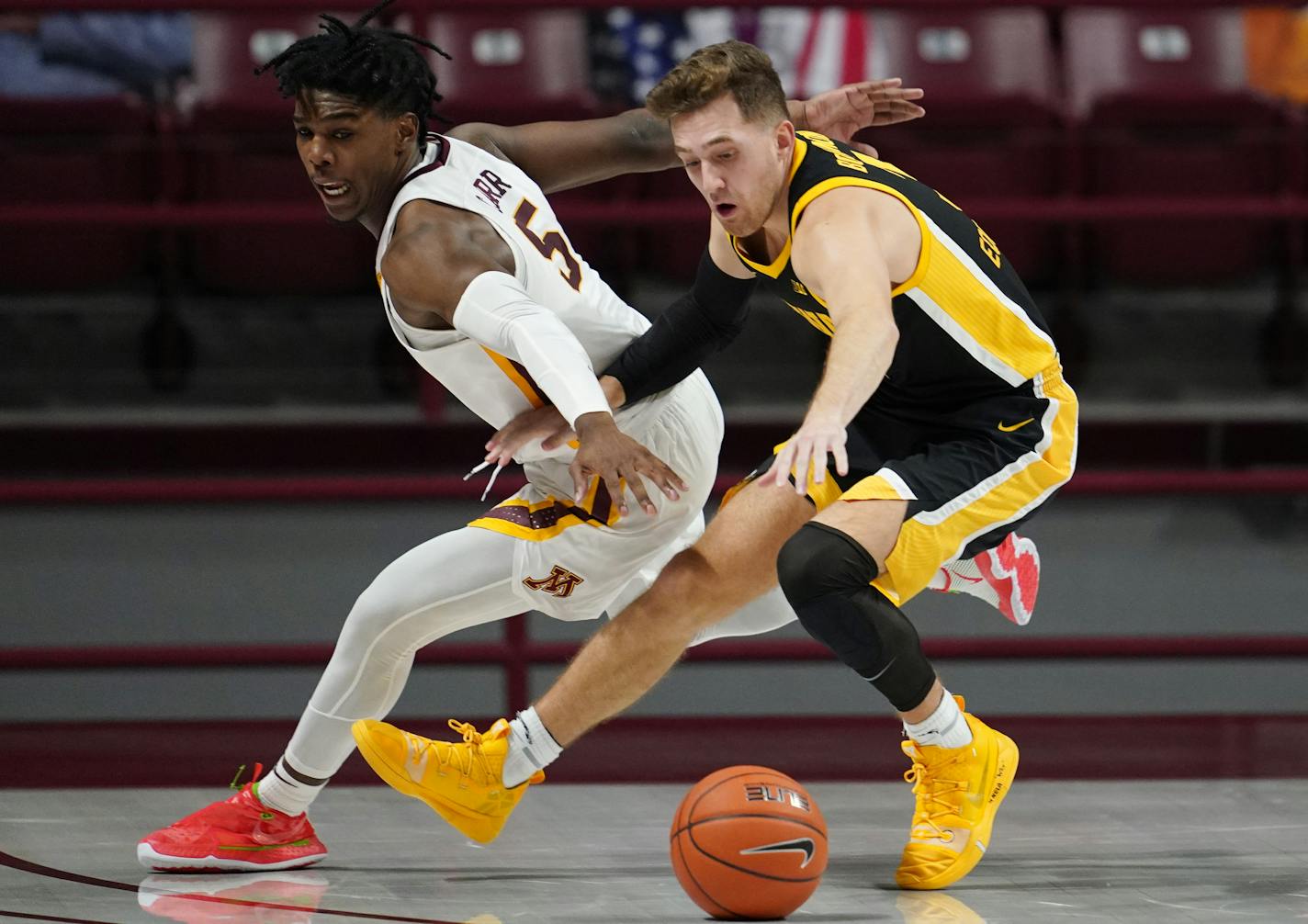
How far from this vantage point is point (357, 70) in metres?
2.87

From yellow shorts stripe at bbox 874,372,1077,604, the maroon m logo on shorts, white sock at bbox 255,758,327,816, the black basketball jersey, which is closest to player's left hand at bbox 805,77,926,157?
the black basketball jersey

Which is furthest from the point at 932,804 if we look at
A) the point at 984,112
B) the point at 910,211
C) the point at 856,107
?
the point at 984,112

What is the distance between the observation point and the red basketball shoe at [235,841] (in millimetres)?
2967

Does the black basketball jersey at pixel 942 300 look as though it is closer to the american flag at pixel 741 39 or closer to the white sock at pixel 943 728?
the white sock at pixel 943 728

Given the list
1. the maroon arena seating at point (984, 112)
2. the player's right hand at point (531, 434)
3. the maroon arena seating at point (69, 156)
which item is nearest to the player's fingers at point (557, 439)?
the player's right hand at point (531, 434)

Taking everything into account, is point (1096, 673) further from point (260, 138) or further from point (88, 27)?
point (88, 27)

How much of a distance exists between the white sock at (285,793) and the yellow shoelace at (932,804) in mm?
1064

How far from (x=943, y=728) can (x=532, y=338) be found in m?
0.95

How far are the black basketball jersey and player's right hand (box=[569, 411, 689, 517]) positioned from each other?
439 millimetres

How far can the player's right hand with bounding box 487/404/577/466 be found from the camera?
2877 millimetres

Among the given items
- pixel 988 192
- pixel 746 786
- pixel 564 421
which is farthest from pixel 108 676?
pixel 988 192

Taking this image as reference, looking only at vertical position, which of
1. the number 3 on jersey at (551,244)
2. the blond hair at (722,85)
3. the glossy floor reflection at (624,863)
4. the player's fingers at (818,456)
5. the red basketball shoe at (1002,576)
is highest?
the blond hair at (722,85)

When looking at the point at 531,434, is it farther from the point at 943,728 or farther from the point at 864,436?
the point at 943,728

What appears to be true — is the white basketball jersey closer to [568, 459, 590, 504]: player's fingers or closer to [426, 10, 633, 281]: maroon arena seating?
[568, 459, 590, 504]: player's fingers
